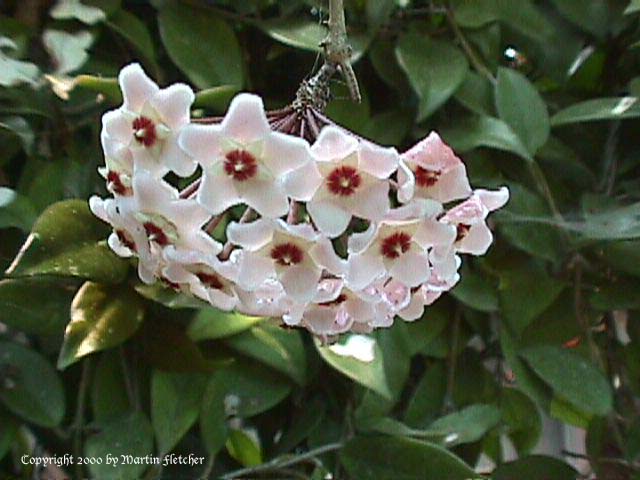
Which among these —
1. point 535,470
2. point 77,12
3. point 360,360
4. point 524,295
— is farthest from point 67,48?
point 535,470

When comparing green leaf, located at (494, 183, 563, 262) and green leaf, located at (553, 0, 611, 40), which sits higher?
green leaf, located at (553, 0, 611, 40)

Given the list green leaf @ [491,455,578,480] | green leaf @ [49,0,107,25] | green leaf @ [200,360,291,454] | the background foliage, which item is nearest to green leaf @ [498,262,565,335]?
the background foliage

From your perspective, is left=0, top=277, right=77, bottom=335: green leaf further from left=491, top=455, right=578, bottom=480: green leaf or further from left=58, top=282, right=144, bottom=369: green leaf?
left=491, top=455, right=578, bottom=480: green leaf

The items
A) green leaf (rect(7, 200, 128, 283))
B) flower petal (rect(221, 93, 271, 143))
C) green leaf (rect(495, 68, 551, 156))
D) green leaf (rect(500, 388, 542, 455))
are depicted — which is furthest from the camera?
green leaf (rect(500, 388, 542, 455))

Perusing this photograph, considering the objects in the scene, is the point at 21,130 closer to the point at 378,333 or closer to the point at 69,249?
the point at 69,249

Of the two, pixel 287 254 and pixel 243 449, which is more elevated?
pixel 287 254

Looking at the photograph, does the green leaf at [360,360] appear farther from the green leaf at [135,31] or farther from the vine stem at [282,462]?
the green leaf at [135,31]
